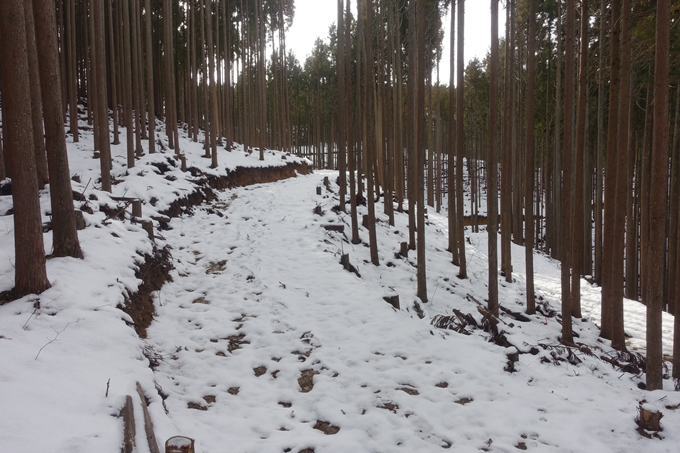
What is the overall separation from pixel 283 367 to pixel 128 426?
8.54 feet

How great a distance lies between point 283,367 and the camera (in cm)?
575

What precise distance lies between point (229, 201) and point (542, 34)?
15.0 meters

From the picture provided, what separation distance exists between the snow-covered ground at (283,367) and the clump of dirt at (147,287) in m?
0.19

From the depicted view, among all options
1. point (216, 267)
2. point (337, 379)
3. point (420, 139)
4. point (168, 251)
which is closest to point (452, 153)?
point (420, 139)

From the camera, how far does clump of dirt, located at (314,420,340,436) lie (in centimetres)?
449

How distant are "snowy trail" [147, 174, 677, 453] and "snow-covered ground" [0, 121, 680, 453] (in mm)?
24

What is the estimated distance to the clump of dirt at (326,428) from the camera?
14.7 feet

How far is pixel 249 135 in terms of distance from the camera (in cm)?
2419

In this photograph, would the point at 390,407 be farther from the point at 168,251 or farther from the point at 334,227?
the point at 334,227

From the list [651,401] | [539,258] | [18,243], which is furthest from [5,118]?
[539,258]

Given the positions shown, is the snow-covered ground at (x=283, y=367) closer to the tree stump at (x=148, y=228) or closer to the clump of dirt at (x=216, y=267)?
the clump of dirt at (x=216, y=267)

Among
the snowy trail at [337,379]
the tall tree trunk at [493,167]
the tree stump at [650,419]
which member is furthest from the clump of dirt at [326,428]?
the tall tree trunk at [493,167]

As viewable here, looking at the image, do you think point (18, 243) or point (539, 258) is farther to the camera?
point (539, 258)

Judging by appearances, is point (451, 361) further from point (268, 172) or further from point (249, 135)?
point (249, 135)
